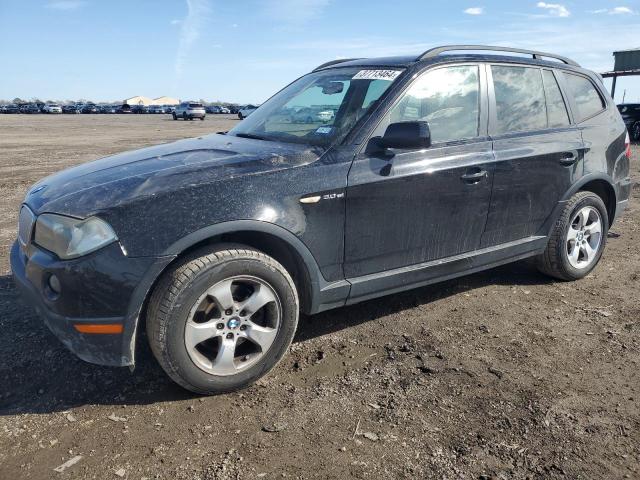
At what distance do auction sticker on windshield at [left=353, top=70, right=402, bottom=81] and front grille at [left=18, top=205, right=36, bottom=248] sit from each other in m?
2.31

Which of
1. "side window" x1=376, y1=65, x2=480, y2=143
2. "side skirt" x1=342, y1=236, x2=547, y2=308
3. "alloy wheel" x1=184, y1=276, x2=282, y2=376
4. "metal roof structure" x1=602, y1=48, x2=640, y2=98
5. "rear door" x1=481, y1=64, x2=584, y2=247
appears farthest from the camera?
"metal roof structure" x1=602, y1=48, x2=640, y2=98

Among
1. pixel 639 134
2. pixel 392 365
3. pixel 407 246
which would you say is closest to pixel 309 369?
pixel 392 365

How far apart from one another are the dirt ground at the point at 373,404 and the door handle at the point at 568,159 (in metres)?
1.13

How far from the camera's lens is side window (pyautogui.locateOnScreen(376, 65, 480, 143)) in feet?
11.5

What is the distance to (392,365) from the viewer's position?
3236 mm

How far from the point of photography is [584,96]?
15.1ft

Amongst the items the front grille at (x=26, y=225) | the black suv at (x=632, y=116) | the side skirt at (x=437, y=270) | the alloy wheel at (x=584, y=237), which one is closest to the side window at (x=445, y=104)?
the side skirt at (x=437, y=270)

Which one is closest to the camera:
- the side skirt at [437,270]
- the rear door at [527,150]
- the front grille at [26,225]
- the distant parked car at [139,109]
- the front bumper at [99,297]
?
the front bumper at [99,297]

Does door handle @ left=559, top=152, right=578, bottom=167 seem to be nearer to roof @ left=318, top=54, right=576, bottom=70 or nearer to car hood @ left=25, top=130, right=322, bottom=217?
roof @ left=318, top=54, right=576, bottom=70

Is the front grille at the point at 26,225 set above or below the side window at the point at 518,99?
below

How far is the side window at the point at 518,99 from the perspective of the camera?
3.95 m

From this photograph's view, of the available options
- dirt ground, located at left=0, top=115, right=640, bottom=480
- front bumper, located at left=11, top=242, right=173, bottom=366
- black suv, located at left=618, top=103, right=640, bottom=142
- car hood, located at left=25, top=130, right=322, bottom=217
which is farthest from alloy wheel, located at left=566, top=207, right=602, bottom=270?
black suv, located at left=618, top=103, right=640, bottom=142

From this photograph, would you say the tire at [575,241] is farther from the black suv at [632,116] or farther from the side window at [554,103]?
the black suv at [632,116]

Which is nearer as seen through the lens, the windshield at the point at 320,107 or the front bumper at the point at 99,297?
the front bumper at the point at 99,297
